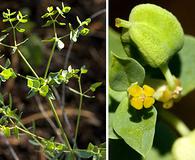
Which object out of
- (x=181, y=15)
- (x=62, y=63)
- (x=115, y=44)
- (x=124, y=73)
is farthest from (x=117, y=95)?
(x=62, y=63)

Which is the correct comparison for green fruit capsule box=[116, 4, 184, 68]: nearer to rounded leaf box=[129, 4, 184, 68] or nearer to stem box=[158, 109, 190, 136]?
rounded leaf box=[129, 4, 184, 68]

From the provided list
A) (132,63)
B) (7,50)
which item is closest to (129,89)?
(132,63)

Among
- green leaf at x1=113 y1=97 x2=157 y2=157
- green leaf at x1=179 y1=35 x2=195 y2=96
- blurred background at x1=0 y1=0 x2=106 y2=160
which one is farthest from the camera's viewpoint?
blurred background at x1=0 y1=0 x2=106 y2=160

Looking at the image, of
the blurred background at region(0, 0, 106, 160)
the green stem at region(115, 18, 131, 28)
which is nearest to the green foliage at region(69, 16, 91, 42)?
the green stem at region(115, 18, 131, 28)

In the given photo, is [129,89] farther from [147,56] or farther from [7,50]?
[7,50]

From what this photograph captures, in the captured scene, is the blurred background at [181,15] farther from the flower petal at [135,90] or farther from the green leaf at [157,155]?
the flower petal at [135,90]

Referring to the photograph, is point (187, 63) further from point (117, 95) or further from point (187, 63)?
point (117, 95)

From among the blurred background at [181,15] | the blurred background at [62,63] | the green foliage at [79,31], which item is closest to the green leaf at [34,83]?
the green foliage at [79,31]
